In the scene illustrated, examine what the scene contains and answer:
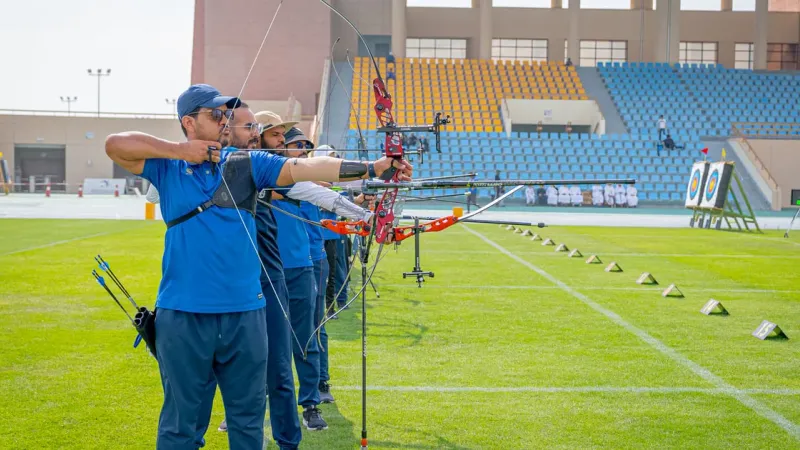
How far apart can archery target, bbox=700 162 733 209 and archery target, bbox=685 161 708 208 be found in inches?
6.0

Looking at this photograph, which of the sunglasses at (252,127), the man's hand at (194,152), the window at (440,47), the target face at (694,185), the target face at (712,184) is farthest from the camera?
the window at (440,47)

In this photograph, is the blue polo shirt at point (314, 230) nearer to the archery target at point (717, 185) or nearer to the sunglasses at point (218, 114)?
the sunglasses at point (218, 114)

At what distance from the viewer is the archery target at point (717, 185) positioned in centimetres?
2216

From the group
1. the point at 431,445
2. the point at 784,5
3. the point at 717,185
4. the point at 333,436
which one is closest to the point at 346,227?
the point at 333,436

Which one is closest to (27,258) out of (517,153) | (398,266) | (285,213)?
(398,266)

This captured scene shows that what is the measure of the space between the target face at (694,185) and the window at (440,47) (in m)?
22.1

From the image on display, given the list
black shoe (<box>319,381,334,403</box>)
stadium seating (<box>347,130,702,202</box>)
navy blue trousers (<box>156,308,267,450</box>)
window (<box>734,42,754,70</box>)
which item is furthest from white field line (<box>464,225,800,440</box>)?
window (<box>734,42,754,70</box>)

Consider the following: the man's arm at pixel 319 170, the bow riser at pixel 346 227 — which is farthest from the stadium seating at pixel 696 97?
the man's arm at pixel 319 170

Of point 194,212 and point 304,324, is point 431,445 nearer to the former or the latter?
point 304,324

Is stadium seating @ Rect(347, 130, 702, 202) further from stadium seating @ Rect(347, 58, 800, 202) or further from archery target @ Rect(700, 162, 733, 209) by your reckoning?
archery target @ Rect(700, 162, 733, 209)

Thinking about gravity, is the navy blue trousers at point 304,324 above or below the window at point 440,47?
below

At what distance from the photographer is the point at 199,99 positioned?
11.2ft

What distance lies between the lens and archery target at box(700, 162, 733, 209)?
2216 centimetres

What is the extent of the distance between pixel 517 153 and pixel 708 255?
2060 centimetres
